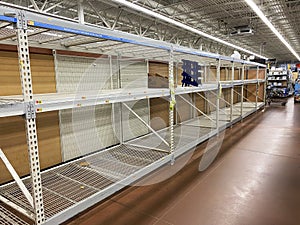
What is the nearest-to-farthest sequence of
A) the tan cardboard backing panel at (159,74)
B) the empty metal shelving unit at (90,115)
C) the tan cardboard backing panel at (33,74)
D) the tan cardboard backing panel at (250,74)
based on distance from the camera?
the empty metal shelving unit at (90,115), the tan cardboard backing panel at (33,74), the tan cardboard backing panel at (159,74), the tan cardboard backing panel at (250,74)

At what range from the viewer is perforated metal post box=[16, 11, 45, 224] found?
1.40 meters

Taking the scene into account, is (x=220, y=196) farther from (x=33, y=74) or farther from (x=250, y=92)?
(x=250, y=92)

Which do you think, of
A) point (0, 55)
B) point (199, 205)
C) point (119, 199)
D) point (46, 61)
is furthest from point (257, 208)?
point (0, 55)

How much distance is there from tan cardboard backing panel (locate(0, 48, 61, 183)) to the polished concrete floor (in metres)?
1.14

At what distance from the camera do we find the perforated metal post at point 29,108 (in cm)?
140

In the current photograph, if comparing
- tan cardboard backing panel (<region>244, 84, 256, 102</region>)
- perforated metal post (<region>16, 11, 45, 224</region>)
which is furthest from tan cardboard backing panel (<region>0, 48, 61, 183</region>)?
tan cardboard backing panel (<region>244, 84, 256, 102</region>)

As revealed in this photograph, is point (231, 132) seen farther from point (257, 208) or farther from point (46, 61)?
point (46, 61)

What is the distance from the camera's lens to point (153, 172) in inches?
121

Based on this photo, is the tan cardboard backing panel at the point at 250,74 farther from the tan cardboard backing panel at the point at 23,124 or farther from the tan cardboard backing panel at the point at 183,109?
the tan cardboard backing panel at the point at 23,124

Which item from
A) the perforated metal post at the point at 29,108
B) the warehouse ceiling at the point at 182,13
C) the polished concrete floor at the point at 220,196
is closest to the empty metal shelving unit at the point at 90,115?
the perforated metal post at the point at 29,108

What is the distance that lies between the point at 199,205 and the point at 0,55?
288 centimetres

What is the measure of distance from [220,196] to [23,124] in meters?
2.61

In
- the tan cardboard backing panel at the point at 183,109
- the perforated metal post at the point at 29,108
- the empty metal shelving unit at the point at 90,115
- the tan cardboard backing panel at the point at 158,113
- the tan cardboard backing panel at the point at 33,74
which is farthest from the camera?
the tan cardboard backing panel at the point at 183,109

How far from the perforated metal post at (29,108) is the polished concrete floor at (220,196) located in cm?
63
